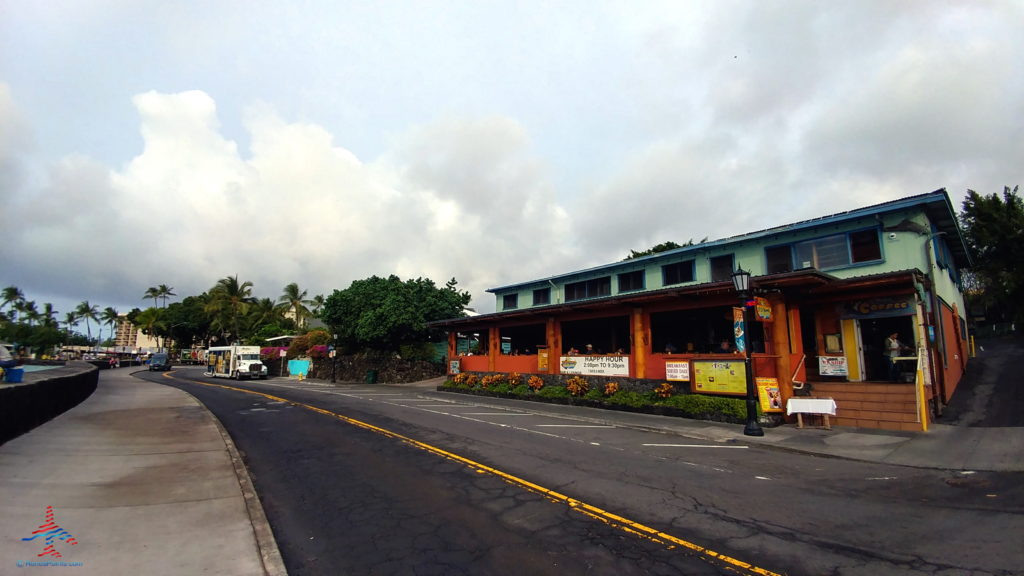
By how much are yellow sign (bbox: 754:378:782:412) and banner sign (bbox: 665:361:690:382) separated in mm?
2753

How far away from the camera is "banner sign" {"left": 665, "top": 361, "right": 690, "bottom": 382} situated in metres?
17.1

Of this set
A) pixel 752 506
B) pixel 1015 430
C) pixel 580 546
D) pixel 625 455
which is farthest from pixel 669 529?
pixel 1015 430

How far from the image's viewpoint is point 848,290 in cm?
1572

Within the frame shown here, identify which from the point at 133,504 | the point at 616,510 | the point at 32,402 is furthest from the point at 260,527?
the point at 32,402

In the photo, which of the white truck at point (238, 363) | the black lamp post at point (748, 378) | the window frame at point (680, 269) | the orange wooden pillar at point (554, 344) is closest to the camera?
the black lamp post at point (748, 378)

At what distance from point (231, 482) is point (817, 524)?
885 centimetres

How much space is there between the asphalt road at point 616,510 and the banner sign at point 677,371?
5816mm

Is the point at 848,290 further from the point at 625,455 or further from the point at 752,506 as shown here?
the point at 752,506

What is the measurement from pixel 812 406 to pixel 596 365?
9.05m

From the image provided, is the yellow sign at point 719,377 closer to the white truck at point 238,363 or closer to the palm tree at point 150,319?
the white truck at point 238,363

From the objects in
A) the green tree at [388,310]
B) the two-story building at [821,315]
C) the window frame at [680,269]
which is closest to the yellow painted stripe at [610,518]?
the two-story building at [821,315]

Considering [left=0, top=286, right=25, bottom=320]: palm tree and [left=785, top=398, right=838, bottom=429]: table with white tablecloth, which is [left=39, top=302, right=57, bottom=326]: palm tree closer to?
[left=0, top=286, right=25, bottom=320]: palm tree

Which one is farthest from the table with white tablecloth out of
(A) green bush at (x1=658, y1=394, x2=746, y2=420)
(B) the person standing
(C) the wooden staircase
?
(B) the person standing

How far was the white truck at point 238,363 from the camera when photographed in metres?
41.7
